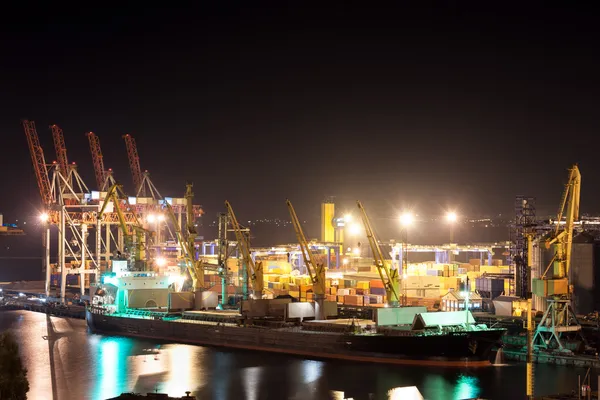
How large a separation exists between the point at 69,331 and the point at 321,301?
626 inches

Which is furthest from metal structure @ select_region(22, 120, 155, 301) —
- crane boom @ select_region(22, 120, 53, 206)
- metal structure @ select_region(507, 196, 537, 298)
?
metal structure @ select_region(507, 196, 537, 298)

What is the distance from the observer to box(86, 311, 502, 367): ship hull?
29.8m

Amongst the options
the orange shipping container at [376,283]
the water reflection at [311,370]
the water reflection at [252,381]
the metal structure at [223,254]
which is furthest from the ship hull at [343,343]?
the orange shipping container at [376,283]

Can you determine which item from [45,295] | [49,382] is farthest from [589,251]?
[45,295]

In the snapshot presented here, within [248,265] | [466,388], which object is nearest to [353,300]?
[248,265]

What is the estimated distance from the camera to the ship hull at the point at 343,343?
97.8ft

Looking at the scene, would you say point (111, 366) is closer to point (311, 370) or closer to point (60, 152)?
point (311, 370)

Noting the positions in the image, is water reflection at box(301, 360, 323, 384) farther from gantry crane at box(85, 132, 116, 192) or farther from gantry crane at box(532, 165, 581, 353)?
gantry crane at box(85, 132, 116, 192)

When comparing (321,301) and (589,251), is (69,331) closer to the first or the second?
(321,301)

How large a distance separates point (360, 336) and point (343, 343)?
0.89m

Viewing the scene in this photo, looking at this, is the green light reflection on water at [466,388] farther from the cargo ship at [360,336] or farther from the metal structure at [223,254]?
the metal structure at [223,254]

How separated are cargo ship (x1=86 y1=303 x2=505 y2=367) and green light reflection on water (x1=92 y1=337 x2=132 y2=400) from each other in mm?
2421

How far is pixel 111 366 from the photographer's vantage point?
31.7 m

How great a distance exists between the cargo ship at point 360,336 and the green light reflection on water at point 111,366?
7.94 ft
